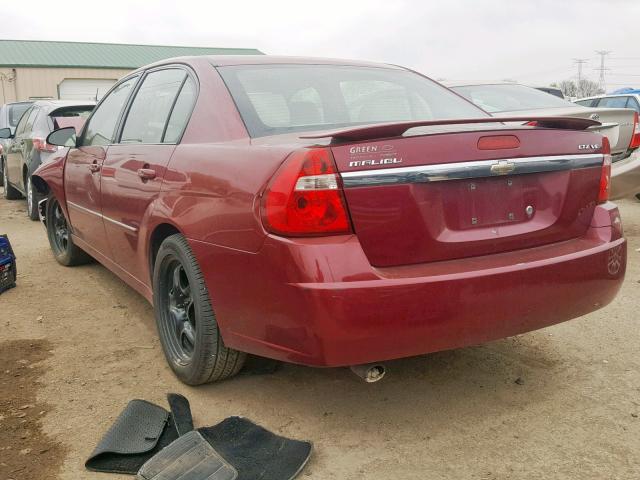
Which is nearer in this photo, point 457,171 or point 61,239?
point 457,171

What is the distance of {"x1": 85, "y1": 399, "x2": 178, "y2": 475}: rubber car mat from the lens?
7.89ft

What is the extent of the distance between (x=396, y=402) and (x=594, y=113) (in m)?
4.61

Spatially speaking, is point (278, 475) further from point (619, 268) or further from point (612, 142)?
point (612, 142)

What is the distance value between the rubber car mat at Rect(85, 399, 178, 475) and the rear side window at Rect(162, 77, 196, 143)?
4.31 ft

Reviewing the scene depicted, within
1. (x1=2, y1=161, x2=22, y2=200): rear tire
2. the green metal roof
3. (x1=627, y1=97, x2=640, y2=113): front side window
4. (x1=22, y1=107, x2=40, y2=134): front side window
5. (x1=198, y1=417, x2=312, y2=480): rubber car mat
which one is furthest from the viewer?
the green metal roof

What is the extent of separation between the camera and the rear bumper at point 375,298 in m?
2.20

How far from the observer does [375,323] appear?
221 centimetres

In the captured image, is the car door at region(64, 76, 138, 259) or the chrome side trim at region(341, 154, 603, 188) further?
the car door at region(64, 76, 138, 259)

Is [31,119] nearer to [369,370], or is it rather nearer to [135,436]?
[135,436]

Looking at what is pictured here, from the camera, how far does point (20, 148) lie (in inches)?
335

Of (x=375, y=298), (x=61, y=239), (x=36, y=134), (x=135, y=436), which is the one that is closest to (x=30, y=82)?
(x=36, y=134)

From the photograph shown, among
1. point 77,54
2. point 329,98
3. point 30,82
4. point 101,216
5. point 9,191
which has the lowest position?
point 9,191

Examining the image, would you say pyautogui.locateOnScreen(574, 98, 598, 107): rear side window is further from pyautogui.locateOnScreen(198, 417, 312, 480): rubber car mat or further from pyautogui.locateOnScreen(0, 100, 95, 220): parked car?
pyautogui.locateOnScreen(198, 417, 312, 480): rubber car mat

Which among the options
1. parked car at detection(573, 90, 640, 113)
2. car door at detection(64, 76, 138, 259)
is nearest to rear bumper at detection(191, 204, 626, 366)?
car door at detection(64, 76, 138, 259)
